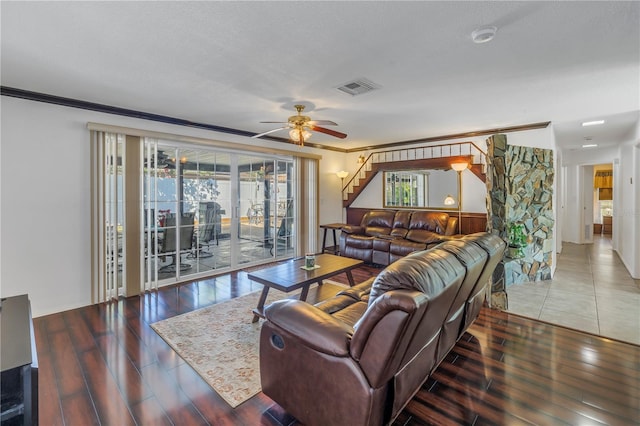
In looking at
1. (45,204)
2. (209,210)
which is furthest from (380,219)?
(45,204)

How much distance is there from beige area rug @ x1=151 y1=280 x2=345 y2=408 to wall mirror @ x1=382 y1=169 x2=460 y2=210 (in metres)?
3.87

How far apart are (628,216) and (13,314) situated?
312 inches

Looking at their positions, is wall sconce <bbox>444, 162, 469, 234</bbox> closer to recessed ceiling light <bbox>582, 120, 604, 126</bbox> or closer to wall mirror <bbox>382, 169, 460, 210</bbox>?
wall mirror <bbox>382, 169, 460, 210</bbox>

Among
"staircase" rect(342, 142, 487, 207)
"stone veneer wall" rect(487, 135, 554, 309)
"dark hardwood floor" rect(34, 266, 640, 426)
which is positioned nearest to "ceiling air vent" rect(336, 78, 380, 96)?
"stone veneer wall" rect(487, 135, 554, 309)

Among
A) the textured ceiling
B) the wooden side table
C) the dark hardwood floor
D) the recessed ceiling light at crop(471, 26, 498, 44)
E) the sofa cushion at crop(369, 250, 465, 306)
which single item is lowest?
the dark hardwood floor

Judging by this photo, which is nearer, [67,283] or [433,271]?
[433,271]

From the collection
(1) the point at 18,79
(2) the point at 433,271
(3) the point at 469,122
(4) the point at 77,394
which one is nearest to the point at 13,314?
(4) the point at 77,394

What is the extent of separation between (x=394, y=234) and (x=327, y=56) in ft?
12.7

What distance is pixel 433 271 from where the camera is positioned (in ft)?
5.23

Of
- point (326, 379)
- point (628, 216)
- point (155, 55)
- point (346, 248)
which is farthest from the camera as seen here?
point (346, 248)

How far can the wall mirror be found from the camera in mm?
5750

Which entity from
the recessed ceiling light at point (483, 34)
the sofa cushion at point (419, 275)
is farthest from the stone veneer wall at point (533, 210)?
the sofa cushion at point (419, 275)

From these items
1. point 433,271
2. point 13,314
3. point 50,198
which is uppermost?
point 50,198

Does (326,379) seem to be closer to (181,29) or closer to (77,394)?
(77,394)
